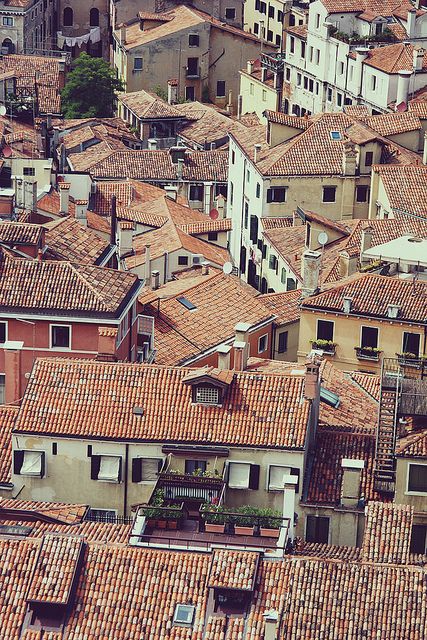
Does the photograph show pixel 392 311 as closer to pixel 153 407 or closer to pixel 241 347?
pixel 241 347

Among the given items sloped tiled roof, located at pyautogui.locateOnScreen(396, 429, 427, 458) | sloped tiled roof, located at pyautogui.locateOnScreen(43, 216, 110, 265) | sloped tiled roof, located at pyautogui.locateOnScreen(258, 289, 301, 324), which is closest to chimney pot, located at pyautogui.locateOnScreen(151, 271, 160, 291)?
sloped tiled roof, located at pyautogui.locateOnScreen(258, 289, 301, 324)

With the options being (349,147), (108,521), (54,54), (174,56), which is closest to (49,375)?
(108,521)

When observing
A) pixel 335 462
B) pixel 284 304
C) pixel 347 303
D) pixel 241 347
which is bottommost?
pixel 284 304

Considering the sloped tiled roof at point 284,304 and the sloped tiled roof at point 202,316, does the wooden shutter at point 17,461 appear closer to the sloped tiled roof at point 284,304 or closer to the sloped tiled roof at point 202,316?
the sloped tiled roof at point 202,316

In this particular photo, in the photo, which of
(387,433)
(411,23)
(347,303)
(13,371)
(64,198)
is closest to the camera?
(387,433)

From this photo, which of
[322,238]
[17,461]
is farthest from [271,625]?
[322,238]

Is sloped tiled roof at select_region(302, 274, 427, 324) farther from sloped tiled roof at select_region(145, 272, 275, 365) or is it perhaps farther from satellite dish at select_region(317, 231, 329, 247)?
satellite dish at select_region(317, 231, 329, 247)
